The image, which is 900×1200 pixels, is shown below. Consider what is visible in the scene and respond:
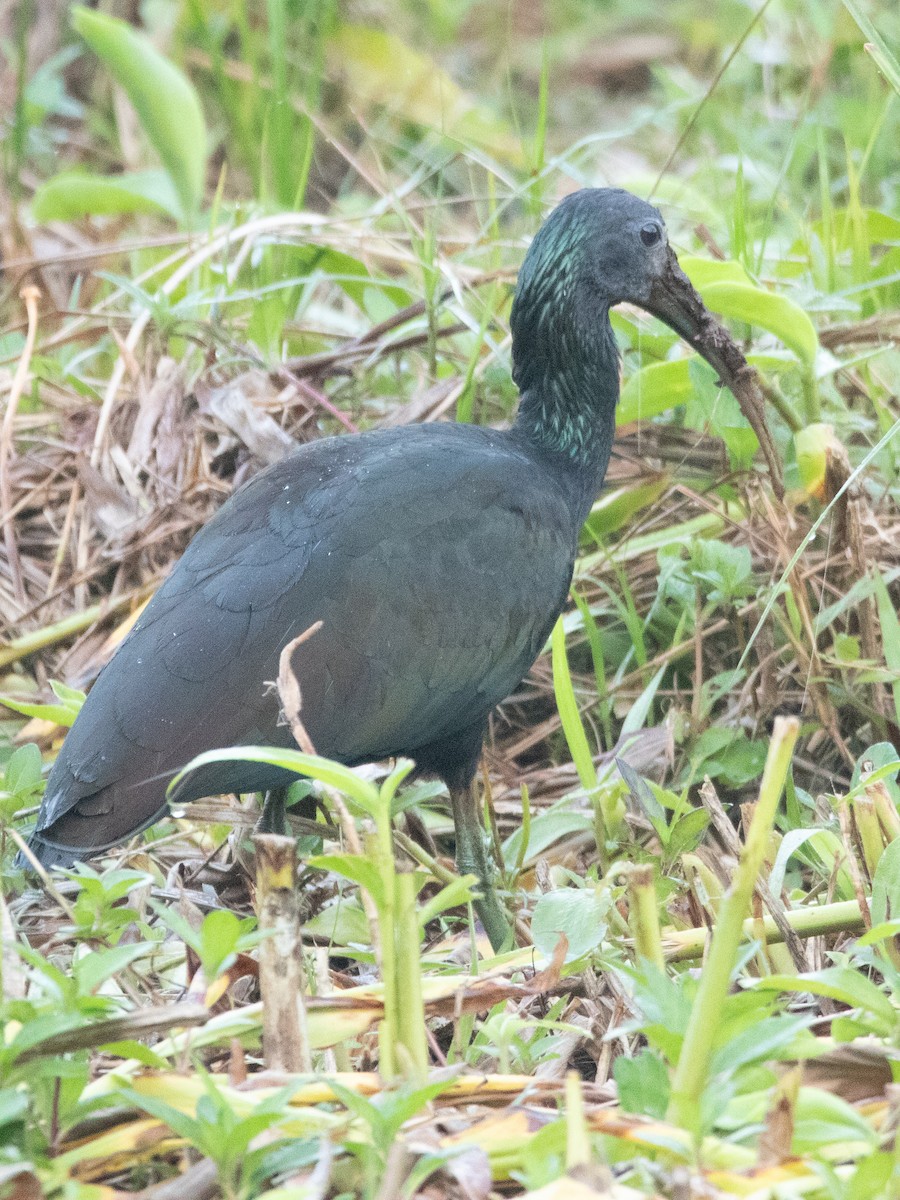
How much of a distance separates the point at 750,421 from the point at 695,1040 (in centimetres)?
184

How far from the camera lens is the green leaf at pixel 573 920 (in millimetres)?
2111

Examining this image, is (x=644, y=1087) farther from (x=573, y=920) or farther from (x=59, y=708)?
(x=59, y=708)

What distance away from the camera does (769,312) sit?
119 inches

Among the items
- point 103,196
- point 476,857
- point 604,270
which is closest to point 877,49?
point 604,270

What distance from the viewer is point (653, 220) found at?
3340 mm

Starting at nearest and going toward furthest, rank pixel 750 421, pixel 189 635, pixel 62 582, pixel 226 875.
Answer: pixel 189 635
pixel 226 875
pixel 750 421
pixel 62 582

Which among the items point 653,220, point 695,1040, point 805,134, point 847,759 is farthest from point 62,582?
point 805,134

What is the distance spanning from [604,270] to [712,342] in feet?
0.94

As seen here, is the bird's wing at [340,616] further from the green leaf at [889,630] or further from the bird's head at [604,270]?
the green leaf at [889,630]

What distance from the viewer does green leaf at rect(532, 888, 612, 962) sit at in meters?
2.11

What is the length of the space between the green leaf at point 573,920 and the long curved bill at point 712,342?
1.29m

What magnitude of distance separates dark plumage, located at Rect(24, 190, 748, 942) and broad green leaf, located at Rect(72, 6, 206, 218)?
164 cm

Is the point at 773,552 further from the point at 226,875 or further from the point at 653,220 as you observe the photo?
the point at 226,875

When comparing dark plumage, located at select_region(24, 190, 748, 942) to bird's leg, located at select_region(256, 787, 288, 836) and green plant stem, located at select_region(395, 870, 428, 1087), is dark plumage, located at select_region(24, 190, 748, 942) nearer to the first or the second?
bird's leg, located at select_region(256, 787, 288, 836)
